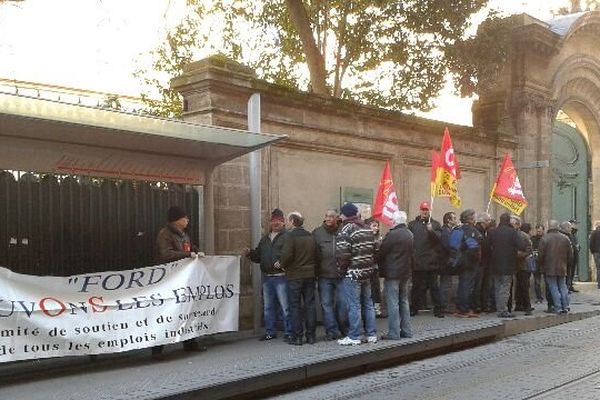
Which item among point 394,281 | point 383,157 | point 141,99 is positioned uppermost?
point 141,99

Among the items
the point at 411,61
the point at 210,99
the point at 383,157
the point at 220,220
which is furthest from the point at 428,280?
the point at 411,61

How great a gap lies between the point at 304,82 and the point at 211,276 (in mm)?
10973

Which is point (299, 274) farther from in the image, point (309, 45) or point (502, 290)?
point (309, 45)

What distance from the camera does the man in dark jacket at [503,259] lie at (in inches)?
458

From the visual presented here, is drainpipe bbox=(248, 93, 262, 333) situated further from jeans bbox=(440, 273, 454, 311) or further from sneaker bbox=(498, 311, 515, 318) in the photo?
sneaker bbox=(498, 311, 515, 318)

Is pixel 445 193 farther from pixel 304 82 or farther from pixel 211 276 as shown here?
pixel 304 82

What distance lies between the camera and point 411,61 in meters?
15.7

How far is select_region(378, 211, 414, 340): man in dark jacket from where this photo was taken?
9336 millimetres

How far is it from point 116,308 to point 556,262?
813 centimetres

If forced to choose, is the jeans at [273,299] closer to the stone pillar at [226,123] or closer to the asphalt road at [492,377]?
the stone pillar at [226,123]

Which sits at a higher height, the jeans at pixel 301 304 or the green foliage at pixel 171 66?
the green foliage at pixel 171 66

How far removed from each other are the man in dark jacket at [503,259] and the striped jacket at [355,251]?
3.63m

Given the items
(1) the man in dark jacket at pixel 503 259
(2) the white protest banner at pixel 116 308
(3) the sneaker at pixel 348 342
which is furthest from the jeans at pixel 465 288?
(2) the white protest banner at pixel 116 308

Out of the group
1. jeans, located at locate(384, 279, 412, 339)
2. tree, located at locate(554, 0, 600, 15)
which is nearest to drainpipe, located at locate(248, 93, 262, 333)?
jeans, located at locate(384, 279, 412, 339)
